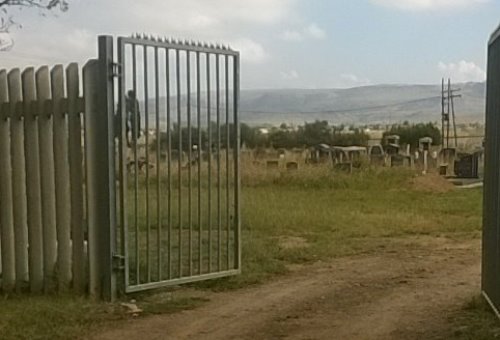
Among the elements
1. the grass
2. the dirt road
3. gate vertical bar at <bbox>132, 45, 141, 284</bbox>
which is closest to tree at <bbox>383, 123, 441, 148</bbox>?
the dirt road

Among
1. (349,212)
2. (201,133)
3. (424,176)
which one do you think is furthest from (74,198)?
(424,176)

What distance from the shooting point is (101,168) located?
7.35 m

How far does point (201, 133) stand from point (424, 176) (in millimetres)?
14290

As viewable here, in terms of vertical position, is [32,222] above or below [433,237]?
above

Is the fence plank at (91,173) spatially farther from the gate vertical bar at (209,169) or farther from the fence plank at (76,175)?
the gate vertical bar at (209,169)

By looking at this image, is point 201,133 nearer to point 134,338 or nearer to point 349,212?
Answer: point 134,338

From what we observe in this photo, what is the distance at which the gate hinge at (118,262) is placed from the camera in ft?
24.3

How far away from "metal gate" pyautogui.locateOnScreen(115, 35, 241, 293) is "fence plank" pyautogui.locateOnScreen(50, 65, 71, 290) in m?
0.47

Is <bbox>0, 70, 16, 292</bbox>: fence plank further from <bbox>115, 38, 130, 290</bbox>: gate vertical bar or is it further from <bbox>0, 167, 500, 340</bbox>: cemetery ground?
<bbox>115, 38, 130, 290</bbox>: gate vertical bar

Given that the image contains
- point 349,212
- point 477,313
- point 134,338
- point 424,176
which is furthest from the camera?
point 424,176

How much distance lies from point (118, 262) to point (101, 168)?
0.83 m

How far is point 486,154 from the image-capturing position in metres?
7.30

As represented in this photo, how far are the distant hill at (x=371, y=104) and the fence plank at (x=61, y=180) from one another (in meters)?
21.0

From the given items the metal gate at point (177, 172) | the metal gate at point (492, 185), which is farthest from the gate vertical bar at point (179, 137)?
the metal gate at point (492, 185)
